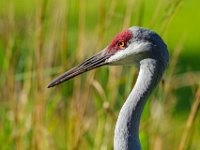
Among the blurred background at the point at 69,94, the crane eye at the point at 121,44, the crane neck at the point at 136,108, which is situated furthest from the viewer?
the blurred background at the point at 69,94

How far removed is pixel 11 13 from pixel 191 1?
816cm

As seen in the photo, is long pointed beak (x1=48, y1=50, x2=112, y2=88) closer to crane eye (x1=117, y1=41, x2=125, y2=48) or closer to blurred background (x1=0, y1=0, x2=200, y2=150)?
crane eye (x1=117, y1=41, x2=125, y2=48)

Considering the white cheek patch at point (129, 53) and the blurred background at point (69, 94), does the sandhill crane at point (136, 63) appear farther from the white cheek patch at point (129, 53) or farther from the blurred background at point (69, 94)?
the blurred background at point (69, 94)

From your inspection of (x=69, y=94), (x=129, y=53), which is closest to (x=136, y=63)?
(x=129, y=53)

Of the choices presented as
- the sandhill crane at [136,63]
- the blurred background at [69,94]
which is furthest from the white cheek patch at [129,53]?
the blurred background at [69,94]

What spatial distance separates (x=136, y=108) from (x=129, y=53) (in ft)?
0.75

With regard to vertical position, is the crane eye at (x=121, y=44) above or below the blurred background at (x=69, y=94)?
above

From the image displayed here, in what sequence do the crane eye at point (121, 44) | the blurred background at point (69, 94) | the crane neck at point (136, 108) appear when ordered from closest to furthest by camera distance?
1. the crane neck at point (136, 108)
2. the crane eye at point (121, 44)
3. the blurred background at point (69, 94)

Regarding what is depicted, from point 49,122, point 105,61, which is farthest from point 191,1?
point 105,61

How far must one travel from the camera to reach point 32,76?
14.0 feet

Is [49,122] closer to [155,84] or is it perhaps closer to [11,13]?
[11,13]

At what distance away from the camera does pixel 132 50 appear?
319 cm

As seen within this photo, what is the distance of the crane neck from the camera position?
3.09 meters

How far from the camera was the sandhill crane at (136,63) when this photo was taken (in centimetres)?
310
